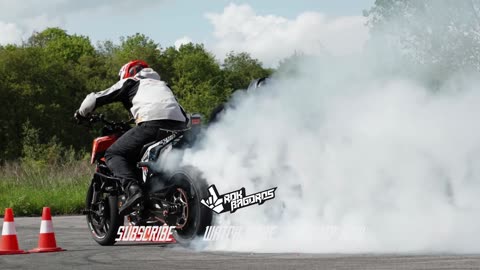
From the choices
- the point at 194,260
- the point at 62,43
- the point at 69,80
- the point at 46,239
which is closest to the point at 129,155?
the point at 46,239

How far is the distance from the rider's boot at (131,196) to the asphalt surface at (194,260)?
44cm

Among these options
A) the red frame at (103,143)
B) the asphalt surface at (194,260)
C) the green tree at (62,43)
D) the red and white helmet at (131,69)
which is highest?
the green tree at (62,43)

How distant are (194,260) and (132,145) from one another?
2.24m

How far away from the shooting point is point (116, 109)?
8325 centimetres

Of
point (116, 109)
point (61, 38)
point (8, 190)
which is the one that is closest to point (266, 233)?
point (8, 190)

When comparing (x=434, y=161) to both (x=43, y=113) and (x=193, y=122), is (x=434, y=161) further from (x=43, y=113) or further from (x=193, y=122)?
(x=43, y=113)

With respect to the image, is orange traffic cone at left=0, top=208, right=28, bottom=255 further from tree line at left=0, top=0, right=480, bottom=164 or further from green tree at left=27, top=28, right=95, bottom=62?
green tree at left=27, top=28, right=95, bottom=62

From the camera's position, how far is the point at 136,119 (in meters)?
10.2

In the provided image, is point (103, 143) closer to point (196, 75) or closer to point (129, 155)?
point (129, 155)

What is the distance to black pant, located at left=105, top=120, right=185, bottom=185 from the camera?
10039 millimetres

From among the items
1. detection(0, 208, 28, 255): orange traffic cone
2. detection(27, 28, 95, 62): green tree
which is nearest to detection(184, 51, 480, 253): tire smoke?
detection(0, 208, 28, 255): orange traffic cone

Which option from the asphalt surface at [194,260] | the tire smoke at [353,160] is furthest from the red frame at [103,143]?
the tire smoke at [353,160]

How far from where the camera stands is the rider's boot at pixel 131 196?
9812mm

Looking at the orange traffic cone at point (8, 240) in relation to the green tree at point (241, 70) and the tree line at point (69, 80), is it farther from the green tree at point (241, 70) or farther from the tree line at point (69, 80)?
the green tree at point (241, 70)
